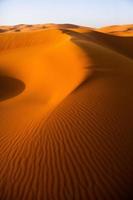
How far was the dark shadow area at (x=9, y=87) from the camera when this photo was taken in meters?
11.3

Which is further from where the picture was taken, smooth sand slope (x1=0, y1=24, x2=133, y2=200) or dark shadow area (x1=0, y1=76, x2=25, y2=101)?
dark shadow area (x1=0, y1=76, x2=25, y2=101)

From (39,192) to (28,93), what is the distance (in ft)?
23.5

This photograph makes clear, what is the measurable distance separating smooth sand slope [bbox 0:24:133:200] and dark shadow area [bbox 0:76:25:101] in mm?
16

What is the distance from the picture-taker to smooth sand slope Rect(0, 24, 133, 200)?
447 centimetres

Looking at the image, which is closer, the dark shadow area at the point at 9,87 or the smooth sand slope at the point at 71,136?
the smooth sand slope at the point at 71,136

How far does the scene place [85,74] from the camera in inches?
428

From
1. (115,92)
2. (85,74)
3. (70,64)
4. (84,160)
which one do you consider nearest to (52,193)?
(84,160)

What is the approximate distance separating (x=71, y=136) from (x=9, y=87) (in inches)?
291

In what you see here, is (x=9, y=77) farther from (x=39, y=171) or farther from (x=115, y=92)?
(x=39, y=171)

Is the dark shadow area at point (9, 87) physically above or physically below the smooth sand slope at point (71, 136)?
below

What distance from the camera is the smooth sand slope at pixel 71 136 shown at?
4.47m

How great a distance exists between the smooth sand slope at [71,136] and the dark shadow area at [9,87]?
2 centimetres

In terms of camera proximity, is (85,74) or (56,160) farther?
(85,74)


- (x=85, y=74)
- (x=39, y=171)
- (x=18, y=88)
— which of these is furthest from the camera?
(x=18, y=88)
